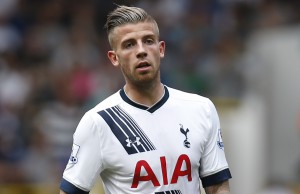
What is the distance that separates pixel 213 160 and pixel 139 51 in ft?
2.79

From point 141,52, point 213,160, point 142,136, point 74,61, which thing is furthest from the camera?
point 74,61

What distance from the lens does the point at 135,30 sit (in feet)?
19.8

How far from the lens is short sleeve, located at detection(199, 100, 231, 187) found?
6145 millimetres

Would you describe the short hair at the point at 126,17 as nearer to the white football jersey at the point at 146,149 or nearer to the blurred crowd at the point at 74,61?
the white football jersey at the point at 146,149

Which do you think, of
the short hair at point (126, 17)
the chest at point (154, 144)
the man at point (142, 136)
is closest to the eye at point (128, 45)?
the man at point (142, 136)

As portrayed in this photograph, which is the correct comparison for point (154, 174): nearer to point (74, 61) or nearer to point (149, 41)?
point (149, 41)

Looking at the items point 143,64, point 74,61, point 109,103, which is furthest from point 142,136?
point 74,61

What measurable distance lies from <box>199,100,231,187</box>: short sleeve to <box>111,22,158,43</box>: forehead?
63 cm

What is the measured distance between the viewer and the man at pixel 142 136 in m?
5.95

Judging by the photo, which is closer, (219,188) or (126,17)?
(126,17)

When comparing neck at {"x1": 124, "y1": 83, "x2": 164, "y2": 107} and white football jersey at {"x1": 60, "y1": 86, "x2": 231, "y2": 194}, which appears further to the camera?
neck at {"x1": 124, "y1": 83, "x2": 164, "y2": 107}

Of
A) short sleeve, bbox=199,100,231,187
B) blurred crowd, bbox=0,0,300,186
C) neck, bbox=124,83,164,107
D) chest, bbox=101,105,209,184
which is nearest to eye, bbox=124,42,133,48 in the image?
neck, bbox=124,83,164,107

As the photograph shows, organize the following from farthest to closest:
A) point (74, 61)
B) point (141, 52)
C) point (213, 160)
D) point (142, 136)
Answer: point (74, 61) < point (213, 160) < point (142, 136) < point (141, 52)

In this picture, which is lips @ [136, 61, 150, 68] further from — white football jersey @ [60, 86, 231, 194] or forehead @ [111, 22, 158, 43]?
white football jersey @ [60, 86, 231, 194]
